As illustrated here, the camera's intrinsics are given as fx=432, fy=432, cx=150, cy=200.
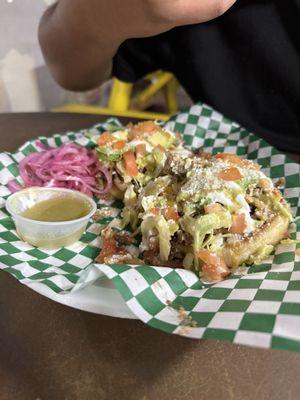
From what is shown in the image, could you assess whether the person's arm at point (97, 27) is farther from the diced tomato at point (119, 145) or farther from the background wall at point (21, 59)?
the background wall at point (21, 59)

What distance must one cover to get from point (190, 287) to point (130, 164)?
73cm

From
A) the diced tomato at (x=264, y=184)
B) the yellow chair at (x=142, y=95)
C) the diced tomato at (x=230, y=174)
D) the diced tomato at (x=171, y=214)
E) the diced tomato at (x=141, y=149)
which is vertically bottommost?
the yellow chair at (x=142, y=95)

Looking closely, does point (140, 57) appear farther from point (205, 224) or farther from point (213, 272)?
point (213, 272)

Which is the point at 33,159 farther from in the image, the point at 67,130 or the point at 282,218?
the point at 282,218

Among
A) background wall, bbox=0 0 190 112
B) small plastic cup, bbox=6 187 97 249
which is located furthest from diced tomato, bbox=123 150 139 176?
background wall, bbox=0 0 190 112

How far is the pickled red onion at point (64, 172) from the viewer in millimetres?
1924

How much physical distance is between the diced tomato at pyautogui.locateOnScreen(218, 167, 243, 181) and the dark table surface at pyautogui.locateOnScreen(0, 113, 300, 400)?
24.4 inches

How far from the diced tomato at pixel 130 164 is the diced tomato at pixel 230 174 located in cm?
44

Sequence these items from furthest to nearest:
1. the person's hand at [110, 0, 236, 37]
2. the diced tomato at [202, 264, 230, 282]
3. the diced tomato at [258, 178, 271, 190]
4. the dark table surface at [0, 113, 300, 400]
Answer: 1. the diced tomato at [258, 178, 271, 190]
2. the person's hand at [110, 0, 236, 37]
3. the diced tomato at [202, 264, 230, 282]
4. the dark table surface at [0, 113, 300, 400]

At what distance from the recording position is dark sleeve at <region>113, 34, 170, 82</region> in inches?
106

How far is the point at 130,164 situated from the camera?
6.19 feet

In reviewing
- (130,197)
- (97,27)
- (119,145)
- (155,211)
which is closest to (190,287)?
(155,211)

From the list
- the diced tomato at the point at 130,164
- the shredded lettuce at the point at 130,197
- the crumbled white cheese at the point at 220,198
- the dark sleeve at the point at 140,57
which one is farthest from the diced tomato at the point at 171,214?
the dark sleeve at the point at 140,57

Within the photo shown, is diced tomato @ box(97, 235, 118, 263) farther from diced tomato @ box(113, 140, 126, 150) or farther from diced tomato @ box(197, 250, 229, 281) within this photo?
diced tomato @ box(113, 140, 126, 150)
